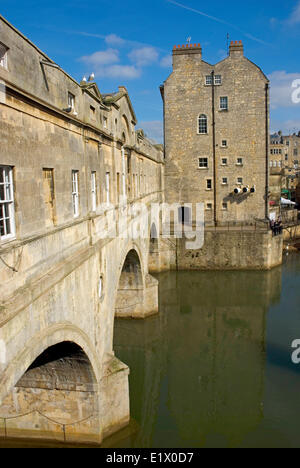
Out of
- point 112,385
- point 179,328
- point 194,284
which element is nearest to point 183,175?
point 194,284

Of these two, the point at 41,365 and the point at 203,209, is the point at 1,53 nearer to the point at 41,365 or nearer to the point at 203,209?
the point at 41,365

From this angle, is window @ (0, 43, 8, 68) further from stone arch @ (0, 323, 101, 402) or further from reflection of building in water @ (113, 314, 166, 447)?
reflection of building in water @ (113, 314, 166, 447)

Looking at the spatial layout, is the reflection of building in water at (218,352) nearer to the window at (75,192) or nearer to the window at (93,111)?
the window at (75,192)

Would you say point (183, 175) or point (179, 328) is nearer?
point (179, 328)

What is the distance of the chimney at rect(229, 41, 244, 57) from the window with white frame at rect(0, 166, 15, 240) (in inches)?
1120

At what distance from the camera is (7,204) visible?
17.9 ft

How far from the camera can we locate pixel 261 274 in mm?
27312

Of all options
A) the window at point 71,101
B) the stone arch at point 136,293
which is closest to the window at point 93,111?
the window at point 71,101

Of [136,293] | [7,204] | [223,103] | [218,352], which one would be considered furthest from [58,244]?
[223,103]

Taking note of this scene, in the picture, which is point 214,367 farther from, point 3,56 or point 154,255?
point 3,56

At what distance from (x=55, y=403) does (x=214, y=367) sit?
7372 millimetres

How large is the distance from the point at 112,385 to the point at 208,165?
23.3 metres

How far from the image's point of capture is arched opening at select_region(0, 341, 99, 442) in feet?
32.9

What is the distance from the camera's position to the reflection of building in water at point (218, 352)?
12.3 metres
